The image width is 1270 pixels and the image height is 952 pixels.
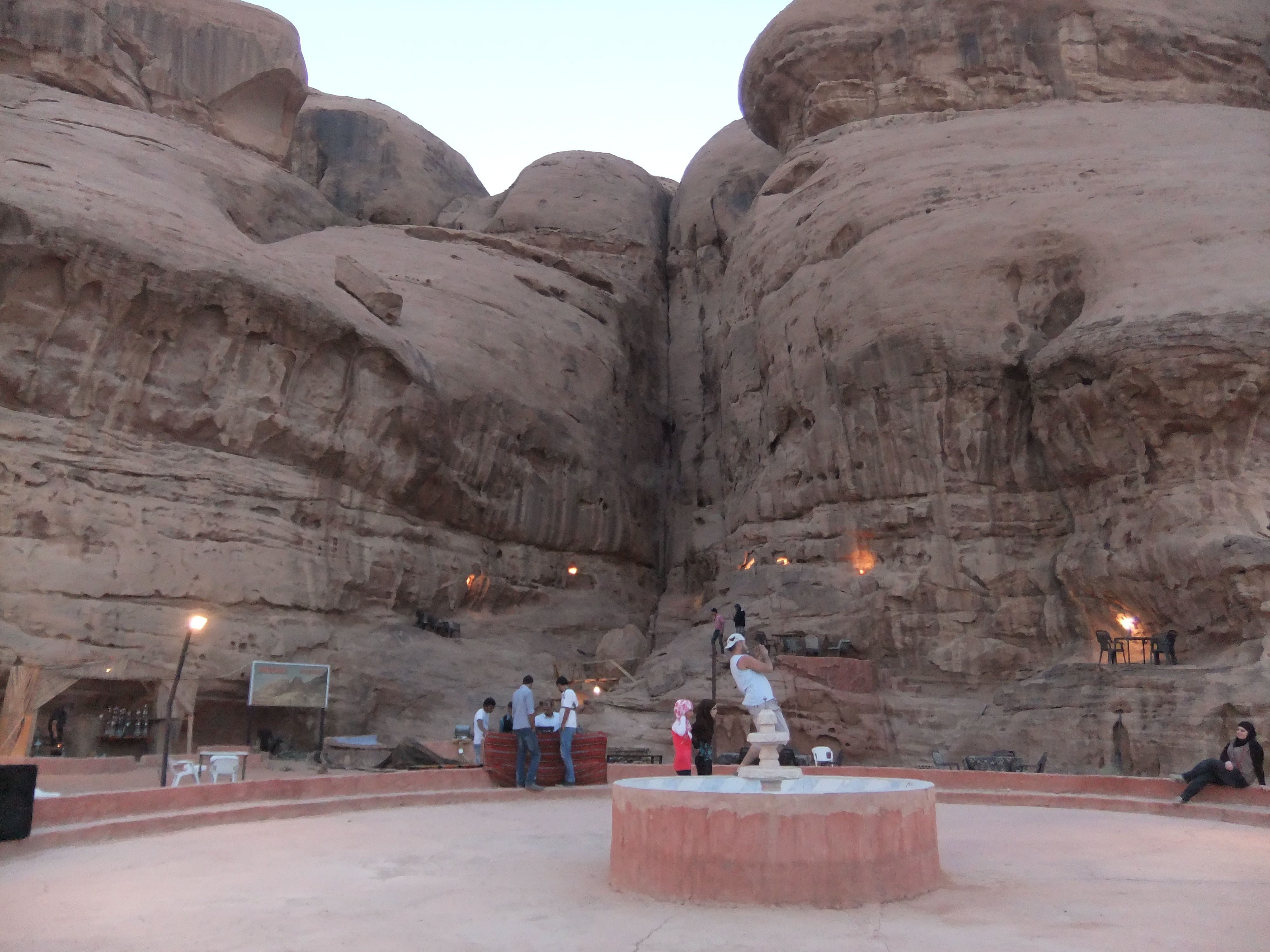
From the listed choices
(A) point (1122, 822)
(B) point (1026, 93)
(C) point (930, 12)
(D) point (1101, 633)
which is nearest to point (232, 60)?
(C) point (930, 12)

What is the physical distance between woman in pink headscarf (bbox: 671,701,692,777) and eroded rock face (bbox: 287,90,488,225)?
3930 centimetres

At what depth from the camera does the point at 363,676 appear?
1086 inches

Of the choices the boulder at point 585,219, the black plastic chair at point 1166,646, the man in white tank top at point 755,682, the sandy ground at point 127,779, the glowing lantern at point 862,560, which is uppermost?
the boulder at point 585,219

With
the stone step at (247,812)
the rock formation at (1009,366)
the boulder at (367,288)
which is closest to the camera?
the stone step at (247,812)

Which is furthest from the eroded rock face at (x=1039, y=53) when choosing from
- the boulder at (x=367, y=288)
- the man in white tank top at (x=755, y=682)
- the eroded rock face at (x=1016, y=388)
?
the man in white tank top at (x=755, y=682)

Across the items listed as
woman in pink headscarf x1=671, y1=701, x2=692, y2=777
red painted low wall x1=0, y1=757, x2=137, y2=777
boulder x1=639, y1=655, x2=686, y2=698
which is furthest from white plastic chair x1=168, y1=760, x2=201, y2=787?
boulder x1=639, y1=655, x2=686, y2=698

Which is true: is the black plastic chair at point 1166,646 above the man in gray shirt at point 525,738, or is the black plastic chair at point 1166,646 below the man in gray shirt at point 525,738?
above

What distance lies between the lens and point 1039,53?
36.6m

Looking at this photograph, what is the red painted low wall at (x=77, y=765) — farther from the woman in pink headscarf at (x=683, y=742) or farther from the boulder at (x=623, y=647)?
the boulder at (x=623, y=647)

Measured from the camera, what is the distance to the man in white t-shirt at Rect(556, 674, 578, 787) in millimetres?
14086

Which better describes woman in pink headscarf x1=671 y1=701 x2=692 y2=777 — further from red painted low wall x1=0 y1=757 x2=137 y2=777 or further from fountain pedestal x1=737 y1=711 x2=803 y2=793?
red painted low wall x1=0 y1=757 x2=137 y2=777

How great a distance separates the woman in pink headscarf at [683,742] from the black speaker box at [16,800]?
725cm

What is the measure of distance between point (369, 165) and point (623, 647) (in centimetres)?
2963

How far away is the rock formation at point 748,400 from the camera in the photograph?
2419cm
